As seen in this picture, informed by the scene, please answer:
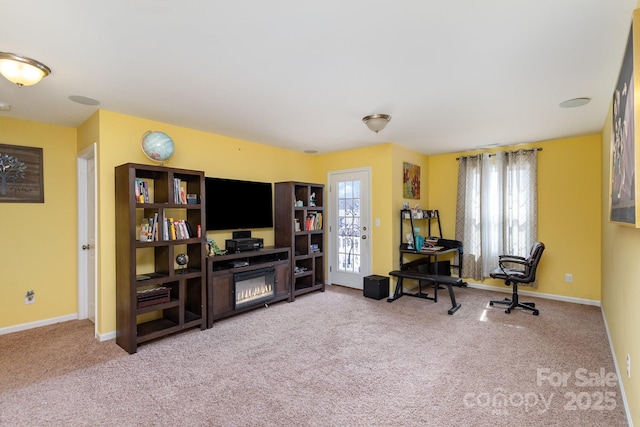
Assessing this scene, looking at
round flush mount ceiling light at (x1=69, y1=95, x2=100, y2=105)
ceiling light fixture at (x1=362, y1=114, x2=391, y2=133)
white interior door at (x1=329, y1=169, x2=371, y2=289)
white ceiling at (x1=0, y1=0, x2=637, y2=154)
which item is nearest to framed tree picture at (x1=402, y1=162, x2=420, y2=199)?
white interior door at (x1=329, y1=169, x2=371, y2=289)

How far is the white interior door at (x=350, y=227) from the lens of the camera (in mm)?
5125

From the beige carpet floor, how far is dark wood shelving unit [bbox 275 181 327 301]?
1.18 metres

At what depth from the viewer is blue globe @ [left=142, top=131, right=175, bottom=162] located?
3.32 meters

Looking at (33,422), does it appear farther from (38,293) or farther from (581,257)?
(581,257)

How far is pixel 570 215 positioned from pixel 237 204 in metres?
4.83

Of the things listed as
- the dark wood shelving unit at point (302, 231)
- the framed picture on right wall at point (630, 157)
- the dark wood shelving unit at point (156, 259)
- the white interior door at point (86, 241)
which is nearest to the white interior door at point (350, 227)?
the dark wood shelving unit at point (302, 231)

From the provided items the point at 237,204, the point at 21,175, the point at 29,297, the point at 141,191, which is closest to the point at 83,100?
the point at 141,191

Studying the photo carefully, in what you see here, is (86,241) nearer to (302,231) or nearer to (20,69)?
(20,69)

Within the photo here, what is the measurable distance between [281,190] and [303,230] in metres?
0.73

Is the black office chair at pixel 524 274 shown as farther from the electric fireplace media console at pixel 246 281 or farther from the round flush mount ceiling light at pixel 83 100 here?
the round flush mount ceiling light at pixel 83 100

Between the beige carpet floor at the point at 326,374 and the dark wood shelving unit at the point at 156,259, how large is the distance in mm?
222

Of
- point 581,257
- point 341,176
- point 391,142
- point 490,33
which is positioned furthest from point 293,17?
point 581,257

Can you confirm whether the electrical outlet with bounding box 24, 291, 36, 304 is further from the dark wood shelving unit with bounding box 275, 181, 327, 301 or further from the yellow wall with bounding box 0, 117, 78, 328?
the dark wood shelving unit with bounding box 275, 181, 327, 301

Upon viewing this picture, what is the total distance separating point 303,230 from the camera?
16.2 ft
